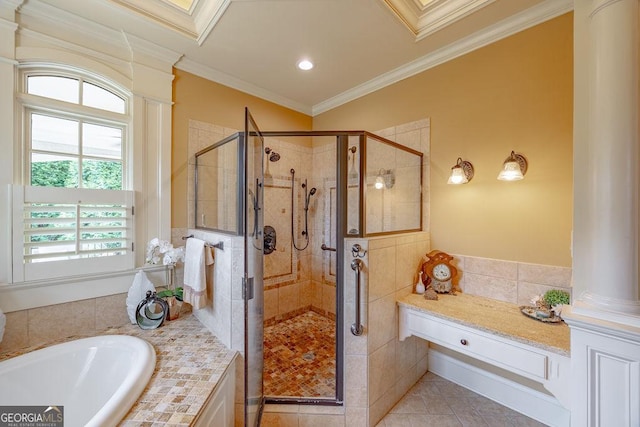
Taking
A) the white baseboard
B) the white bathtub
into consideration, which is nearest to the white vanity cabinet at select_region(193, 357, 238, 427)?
the white bathtub

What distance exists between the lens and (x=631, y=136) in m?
1.00

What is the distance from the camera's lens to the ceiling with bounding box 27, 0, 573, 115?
1627 mm

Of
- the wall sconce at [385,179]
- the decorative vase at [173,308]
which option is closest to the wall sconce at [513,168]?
the wall sconce at [385,179]

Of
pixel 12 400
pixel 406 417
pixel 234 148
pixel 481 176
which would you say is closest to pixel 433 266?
pixel 481 176

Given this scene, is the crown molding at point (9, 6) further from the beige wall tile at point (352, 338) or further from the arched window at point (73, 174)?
the beige wall tile at point (352, 338)

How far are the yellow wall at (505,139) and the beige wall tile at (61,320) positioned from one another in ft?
8.94

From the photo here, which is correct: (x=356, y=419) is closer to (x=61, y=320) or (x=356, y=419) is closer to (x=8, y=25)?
(x=61, y=320)

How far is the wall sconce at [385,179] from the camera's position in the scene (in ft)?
6.14

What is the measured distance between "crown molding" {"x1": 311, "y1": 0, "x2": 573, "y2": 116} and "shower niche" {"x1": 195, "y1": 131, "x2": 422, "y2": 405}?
744 mm

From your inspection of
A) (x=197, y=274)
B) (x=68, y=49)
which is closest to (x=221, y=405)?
(x=197, y=274)

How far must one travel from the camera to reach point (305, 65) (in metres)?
2.27

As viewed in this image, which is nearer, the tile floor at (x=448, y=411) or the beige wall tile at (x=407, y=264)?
the tile floor at (x=448, y=411)

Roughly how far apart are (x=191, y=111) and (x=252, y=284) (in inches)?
68.4

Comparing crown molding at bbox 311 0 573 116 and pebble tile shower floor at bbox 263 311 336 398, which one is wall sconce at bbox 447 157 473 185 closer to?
crown molding at bbox 311 0 573 116
